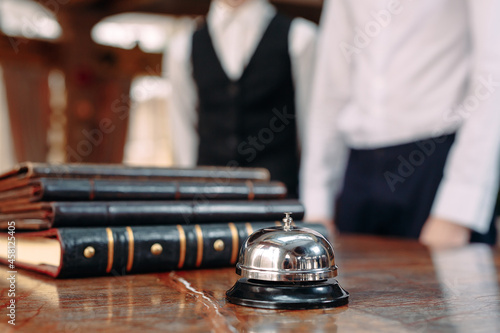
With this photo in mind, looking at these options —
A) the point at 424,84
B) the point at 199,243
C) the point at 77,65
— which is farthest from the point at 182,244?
the point at 77,65

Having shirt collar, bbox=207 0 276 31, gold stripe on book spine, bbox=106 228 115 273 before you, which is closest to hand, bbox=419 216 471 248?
gold stripe on book spine, bbox=106 228 115 273

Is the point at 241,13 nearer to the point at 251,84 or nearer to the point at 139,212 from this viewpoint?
the point at 251,84

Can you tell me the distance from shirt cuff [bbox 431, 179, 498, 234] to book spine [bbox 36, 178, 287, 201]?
2.16 feet

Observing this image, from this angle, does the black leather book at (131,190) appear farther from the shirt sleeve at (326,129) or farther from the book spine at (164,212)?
the shirt sleeve at (326,129)

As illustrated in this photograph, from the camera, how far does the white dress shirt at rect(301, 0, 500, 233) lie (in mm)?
1396

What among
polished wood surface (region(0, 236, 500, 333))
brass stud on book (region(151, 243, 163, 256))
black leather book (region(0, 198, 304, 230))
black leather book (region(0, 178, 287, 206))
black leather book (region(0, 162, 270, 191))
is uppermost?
black leather book (region(0, 162, 270, 191))

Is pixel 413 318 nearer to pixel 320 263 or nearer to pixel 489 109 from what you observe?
pixel 320 263

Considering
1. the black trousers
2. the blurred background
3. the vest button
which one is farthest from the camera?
the blurred background

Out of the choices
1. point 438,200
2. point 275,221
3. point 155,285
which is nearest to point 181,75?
point 438,200

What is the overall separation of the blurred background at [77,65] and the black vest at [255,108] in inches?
227

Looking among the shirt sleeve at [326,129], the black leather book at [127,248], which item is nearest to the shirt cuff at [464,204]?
the shirt sleeve at [326,129]

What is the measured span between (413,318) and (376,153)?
119 cm

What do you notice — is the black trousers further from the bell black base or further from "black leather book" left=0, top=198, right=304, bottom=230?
the bell black base

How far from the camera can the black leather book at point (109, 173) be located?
2.49ft
